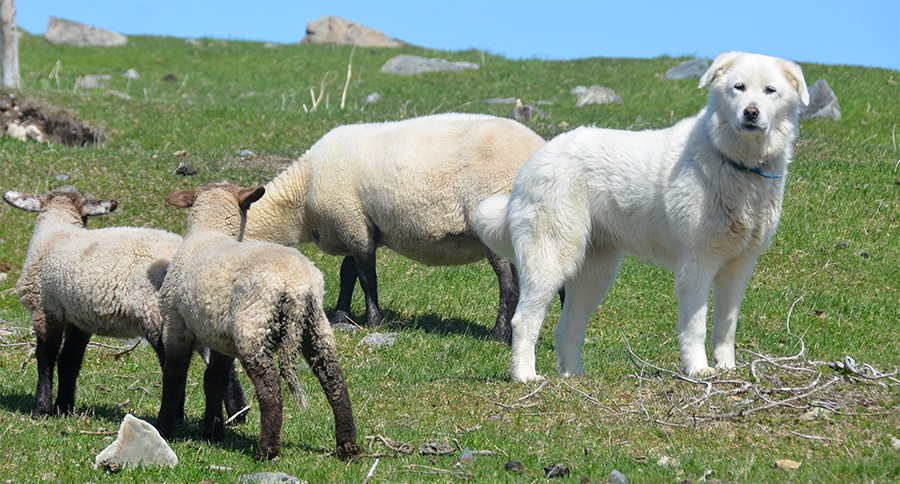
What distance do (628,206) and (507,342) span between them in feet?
10.2

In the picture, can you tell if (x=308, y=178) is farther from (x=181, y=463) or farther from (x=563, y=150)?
(x=181, y=463)

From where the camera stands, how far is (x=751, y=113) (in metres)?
8.63

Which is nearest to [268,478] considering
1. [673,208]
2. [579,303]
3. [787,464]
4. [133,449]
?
[133,449]

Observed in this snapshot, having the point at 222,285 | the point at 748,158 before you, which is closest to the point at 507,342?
the point at 748,158

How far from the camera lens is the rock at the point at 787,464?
6.99 m

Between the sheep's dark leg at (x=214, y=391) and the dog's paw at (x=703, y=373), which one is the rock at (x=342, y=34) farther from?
the sheep's dark leg at (x=214, y=391)

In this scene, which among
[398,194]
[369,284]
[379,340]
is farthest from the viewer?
[369,284]

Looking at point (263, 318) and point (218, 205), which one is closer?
point (263, 318)

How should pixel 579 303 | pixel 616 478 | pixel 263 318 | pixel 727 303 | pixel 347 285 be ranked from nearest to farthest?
1. pixel 616 478
2. pixel 263 318
3. pixel 727 303
4. pixel 579 303
5. pixel 347 285

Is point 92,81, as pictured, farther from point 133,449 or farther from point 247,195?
point 133,449

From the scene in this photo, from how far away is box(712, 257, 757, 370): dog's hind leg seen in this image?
9.21m

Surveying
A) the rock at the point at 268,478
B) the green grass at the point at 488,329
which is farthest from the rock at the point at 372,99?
the rock at the point at 268,478

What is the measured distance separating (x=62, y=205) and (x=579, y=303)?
4035 millimetres

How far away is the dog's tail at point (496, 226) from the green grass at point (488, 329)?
3.38 feet
